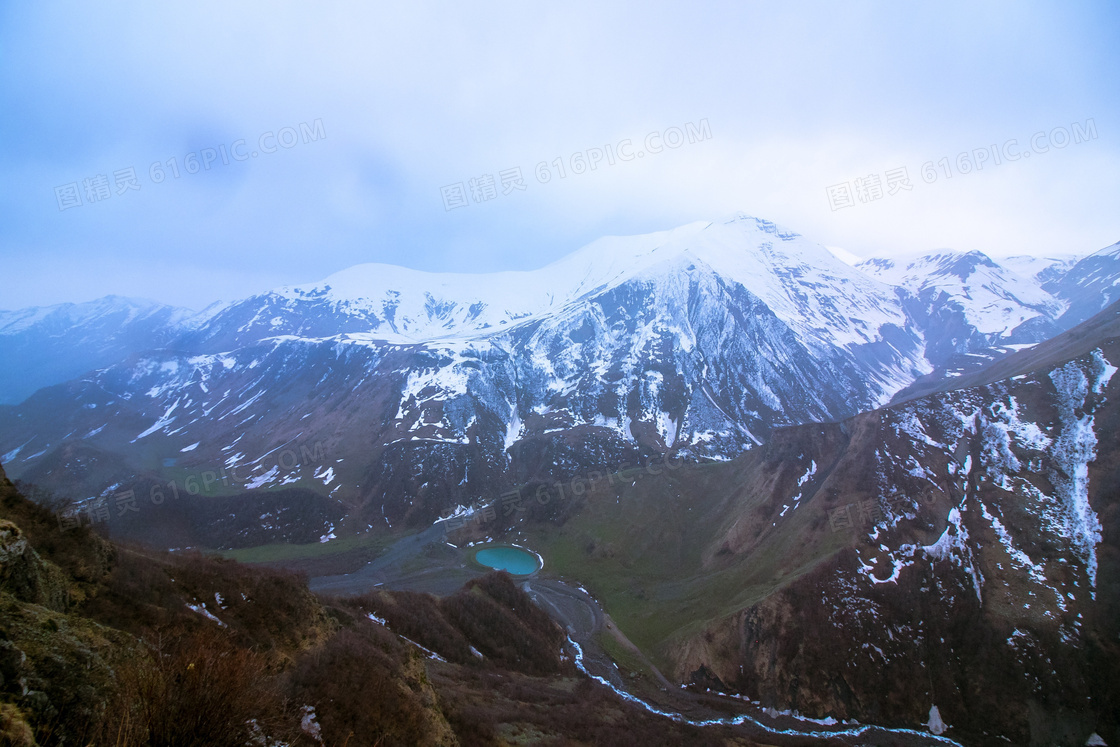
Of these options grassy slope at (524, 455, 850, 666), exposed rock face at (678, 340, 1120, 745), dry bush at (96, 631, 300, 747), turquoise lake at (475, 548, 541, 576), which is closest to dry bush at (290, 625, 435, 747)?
dry bush at (96, 631, 300, 747)

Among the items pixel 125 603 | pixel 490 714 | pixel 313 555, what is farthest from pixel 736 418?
pixel 125 603

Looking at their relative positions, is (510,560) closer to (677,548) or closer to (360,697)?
(677,548)

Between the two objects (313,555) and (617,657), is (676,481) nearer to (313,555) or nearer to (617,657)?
(617,657)

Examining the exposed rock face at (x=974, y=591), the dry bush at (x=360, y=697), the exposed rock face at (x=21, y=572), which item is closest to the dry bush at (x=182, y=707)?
the exposed rock face at (x=21, y=572)

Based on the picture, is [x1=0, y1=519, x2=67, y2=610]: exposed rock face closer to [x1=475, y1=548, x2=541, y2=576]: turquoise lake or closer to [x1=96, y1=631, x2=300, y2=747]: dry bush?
[x1=96, y1=631, x2=300, y2=747]: dry bush

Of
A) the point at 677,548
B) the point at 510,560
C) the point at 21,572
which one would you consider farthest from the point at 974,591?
the point at 510,560
